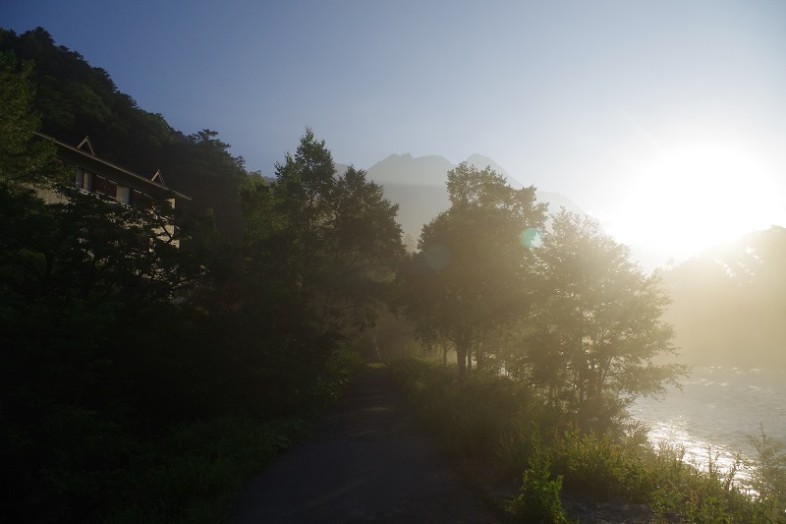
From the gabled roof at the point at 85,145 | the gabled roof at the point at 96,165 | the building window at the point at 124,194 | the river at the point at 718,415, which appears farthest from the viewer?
the building window at the point at 124,194

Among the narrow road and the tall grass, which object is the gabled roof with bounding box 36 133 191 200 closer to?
the narrow road

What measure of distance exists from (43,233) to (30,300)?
5.85 ft

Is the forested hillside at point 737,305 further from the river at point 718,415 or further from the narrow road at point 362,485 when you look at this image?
the narrow road at point 362,485

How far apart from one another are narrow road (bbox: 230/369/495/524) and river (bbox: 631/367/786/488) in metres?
11.2

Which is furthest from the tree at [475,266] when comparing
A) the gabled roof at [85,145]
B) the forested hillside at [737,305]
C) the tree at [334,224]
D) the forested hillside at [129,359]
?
the forested hillside at [737,305]

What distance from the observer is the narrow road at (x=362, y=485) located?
7.85 m

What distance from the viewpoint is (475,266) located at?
23766mm

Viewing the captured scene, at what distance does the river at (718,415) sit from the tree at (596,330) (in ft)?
9.12

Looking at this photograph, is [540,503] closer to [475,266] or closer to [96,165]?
[475,266]

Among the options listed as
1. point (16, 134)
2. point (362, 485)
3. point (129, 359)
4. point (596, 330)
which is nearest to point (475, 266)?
point (596, 330)

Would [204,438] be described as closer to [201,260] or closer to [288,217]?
[201,260]

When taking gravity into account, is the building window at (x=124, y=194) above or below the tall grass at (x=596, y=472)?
above

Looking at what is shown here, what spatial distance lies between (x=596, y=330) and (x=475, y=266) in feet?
19.3

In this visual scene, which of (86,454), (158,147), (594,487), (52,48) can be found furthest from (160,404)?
(52,48)
